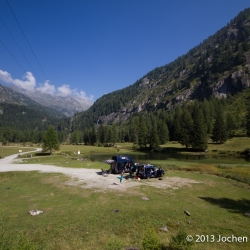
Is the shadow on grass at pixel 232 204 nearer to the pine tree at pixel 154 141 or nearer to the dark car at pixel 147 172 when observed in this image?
the dark car at pixel 147 172

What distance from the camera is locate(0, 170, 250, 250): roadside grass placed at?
37.1 ft

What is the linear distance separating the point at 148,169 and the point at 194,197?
10.2m

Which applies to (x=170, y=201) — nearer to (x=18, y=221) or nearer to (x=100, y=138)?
(x=18, y=221)

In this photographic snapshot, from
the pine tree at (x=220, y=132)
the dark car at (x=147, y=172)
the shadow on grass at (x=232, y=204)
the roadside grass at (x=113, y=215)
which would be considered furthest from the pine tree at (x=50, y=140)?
the pine tree at (x=220, y=132)

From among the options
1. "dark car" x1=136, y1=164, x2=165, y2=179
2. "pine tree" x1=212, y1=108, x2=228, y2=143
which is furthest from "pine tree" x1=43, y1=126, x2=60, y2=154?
"pine tree" x1=212, y1=108, x2=228, y2=143

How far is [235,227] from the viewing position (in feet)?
44.4

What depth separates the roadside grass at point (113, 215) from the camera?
11297 millimetres

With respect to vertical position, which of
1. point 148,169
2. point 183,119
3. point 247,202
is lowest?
point 247,202

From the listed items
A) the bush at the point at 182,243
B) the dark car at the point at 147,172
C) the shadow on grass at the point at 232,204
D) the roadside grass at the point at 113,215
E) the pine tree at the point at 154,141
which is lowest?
the shadow on grass at the point at 232,204

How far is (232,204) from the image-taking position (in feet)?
61.9

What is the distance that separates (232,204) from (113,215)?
12.8 meters

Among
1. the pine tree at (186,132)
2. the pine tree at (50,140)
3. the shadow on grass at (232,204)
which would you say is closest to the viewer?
the shadow on grass at (232,204)

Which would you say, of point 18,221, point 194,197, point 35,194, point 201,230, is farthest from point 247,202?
point 35,194

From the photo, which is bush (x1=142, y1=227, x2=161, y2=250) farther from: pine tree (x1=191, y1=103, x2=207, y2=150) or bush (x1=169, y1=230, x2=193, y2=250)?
pine tree (x1=191, y1=103, x2=207, y2=150)
